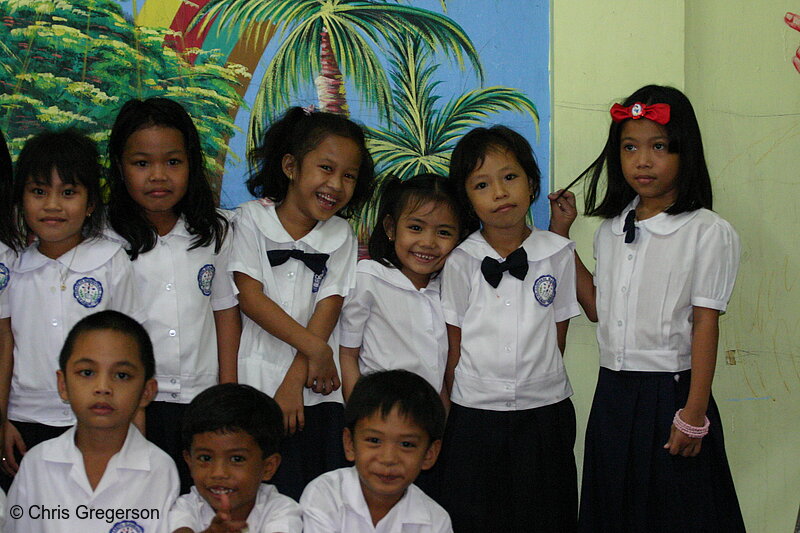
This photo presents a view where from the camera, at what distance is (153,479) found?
2160mm

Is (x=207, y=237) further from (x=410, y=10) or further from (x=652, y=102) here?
(x=652, y=102)

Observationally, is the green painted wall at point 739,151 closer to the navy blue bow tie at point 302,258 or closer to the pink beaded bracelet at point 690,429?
the pink beaded bracelet at point 690,429

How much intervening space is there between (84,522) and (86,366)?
14.7 inches

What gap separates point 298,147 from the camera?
2693mm

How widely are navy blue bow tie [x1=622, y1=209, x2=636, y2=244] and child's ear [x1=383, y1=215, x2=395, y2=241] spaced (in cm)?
70

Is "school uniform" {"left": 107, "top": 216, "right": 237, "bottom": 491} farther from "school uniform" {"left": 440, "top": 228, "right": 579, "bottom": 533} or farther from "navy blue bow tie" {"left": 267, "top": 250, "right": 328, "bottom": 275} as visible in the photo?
"school uniform" {"left": 440, "top": 228, "right": 579, "bottom": 533}

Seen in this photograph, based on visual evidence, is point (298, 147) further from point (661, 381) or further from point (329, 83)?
point (661, 381)

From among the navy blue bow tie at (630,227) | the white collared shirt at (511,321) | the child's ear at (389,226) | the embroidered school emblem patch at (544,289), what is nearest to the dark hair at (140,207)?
the child's ear at (389,226)

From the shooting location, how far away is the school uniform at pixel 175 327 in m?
Answer: 2.48

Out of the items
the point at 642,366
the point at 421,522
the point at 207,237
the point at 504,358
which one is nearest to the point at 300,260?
the point at 207,237

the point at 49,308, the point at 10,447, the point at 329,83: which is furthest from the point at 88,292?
the point at 329,83

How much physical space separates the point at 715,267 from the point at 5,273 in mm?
1963

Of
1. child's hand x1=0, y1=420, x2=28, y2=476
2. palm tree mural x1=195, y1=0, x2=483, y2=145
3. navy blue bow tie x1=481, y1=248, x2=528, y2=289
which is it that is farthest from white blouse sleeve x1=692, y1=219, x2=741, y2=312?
child's hand x1=0, y1=420, x2=28, y2=476

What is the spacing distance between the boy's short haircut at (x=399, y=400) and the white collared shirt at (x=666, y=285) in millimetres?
591
